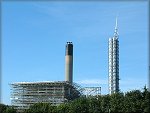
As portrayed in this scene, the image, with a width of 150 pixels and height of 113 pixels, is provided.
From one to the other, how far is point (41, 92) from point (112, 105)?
225 feet

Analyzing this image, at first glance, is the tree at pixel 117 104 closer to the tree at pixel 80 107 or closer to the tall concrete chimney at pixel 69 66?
the tree at pixel 80 107

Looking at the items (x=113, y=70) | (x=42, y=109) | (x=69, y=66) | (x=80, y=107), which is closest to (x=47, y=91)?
(x=69, y=66)

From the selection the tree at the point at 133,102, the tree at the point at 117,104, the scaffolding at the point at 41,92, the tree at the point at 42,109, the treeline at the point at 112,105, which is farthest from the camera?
the scaffolding at the point at 41,92

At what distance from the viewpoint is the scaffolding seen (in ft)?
430

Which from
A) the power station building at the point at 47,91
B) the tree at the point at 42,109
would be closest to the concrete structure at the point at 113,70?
the power station building at the point at 47,91

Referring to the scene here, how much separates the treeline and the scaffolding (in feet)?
156

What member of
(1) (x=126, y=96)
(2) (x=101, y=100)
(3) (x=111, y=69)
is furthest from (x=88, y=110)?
(3) (x=111, y=69)

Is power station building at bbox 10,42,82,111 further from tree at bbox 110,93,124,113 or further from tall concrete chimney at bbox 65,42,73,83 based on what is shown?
tree at bbox 110,93,124,113

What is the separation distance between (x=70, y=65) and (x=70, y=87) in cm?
821

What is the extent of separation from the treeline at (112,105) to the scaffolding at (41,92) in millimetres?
47482

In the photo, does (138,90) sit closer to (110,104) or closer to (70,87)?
(110,104)

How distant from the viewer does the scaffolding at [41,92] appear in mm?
131125

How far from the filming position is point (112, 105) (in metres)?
70.4

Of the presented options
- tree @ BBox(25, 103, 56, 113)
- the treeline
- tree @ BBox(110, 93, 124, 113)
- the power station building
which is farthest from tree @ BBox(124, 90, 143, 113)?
the power station building
